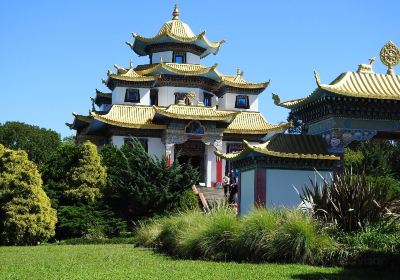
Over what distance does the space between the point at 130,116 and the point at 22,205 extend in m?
17.1

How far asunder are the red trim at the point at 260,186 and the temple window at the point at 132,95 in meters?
21.8

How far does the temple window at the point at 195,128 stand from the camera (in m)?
36.6

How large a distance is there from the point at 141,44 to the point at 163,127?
9.38m

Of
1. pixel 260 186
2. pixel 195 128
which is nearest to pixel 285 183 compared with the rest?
pixel 260 186

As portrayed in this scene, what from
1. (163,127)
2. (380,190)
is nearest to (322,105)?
(380,190)

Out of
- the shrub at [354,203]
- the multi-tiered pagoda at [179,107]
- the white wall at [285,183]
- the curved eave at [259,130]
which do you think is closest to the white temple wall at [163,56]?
the multi-tiered pagoda at [179,107]

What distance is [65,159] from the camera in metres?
26.3

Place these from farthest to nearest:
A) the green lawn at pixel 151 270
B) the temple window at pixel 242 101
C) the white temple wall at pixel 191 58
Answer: the white temple wall at pixel 191 58 → the temple window at pixel 242 101 → the green lawn at pixel 151 270

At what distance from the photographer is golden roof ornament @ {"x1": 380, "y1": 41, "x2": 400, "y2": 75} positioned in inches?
770

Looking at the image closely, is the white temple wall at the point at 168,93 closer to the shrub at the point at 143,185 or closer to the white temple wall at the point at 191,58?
the white temple wall at the point at 191,58

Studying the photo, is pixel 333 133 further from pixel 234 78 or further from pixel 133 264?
pixel 234 78

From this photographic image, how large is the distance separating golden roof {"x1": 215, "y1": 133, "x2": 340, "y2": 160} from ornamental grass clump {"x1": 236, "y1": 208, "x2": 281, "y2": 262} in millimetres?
4759

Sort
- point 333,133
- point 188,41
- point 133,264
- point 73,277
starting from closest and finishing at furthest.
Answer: point 73,277, point 133,264, point 333,133, point 188,41

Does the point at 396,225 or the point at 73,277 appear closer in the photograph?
the point at 73,277
